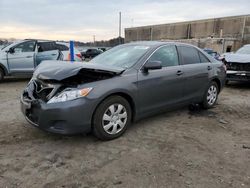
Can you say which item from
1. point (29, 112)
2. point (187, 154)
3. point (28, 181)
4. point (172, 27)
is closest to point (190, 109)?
point (187, 154)

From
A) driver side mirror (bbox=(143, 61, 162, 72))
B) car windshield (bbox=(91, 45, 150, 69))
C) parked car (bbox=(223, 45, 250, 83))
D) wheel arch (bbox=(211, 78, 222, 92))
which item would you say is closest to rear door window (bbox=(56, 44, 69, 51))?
car windshield (bbox=(91, 45, 150, 69))

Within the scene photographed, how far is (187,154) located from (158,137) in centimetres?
69

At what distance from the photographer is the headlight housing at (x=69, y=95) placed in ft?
11.0

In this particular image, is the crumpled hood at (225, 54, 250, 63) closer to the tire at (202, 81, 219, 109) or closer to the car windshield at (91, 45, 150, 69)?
the tire at (202, 81, 219, 109)

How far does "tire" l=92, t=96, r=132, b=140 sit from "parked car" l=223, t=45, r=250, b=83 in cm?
594

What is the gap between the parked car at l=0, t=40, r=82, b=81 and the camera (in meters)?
9.04

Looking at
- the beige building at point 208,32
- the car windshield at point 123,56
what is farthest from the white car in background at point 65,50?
the beige building at point 208,32

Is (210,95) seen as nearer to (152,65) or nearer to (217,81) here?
(217,81)

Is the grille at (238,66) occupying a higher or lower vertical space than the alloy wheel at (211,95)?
higher

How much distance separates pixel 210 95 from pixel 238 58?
3.71m

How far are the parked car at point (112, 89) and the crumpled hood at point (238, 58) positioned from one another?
3.98 meters

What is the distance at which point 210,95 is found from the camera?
18.7 feet

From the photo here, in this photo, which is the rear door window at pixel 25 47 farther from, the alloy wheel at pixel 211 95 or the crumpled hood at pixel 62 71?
the alloy wheel at pixel 211 95

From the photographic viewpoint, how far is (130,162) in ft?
10.5
